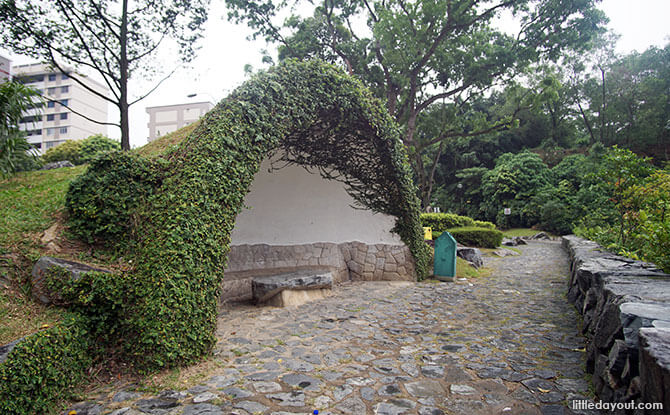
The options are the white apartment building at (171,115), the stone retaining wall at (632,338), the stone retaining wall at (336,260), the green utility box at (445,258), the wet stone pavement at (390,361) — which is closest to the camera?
the stone retaining wall at (632,338)

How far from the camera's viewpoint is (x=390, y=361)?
3.45m

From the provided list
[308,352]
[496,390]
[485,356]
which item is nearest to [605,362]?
[496,390]

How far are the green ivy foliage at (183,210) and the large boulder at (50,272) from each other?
0.14 meters

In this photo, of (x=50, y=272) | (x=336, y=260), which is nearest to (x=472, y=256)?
(x=336, y=260)

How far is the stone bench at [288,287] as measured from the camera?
18.8ft

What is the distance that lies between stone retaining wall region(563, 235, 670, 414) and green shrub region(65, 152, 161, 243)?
4.25 m

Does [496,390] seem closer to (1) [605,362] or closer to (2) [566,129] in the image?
(1) [605,362]

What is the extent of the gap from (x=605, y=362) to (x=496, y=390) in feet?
2.59

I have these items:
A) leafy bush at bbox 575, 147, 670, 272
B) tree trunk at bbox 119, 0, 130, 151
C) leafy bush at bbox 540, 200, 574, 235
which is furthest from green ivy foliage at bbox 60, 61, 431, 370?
leafy bush at bbox 540, 200, 574, 235

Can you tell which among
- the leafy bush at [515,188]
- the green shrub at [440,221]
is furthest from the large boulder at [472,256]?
the leafy bush at [515,188]

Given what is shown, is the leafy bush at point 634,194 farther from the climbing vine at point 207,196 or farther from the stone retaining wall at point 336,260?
the climbing vine at point 207,196

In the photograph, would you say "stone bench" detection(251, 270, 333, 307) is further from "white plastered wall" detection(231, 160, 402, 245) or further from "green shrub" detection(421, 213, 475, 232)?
"green shrub" detection(421, 213, 475, 232)

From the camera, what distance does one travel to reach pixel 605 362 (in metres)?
2.42

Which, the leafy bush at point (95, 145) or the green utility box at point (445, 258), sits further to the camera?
the leafy bush at point (95, 145)
